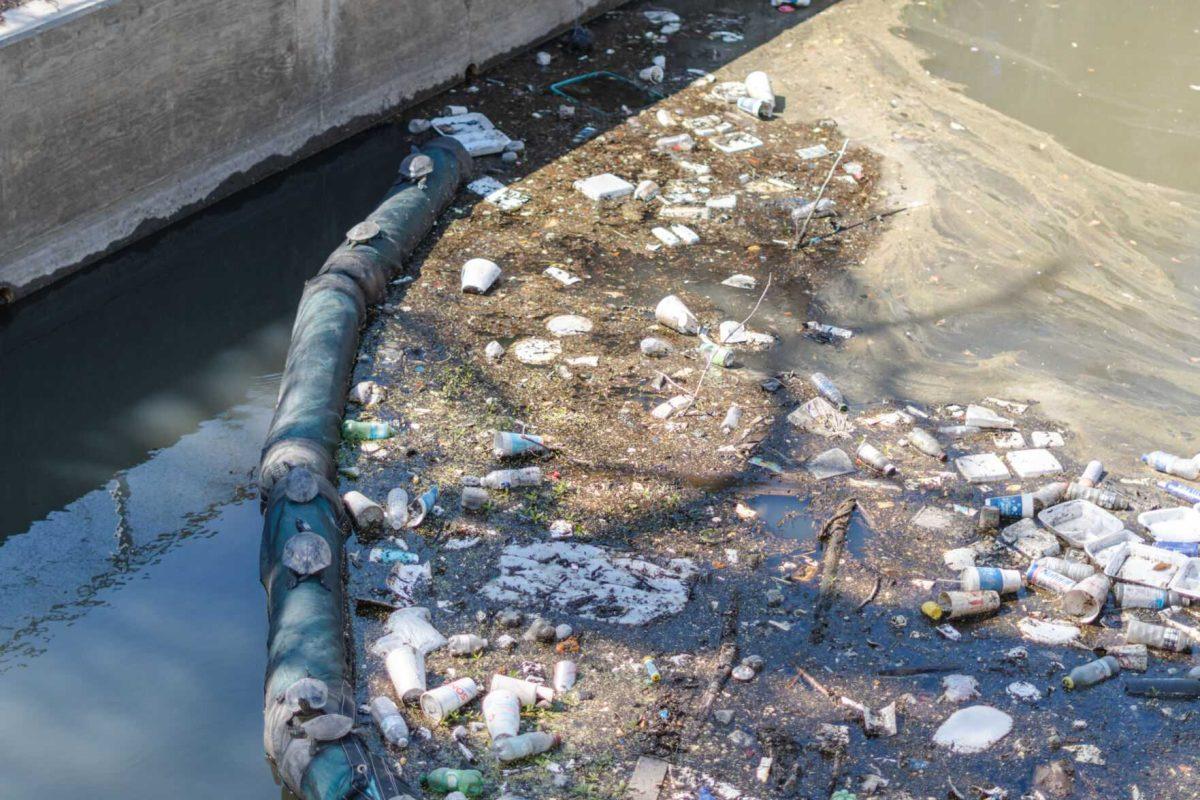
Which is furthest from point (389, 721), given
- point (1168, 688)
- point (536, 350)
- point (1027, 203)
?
point (1027, 203)

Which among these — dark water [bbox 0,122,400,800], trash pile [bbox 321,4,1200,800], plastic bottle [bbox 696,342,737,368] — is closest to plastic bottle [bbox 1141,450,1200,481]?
trash pile [bbox 321,4,1200,800]

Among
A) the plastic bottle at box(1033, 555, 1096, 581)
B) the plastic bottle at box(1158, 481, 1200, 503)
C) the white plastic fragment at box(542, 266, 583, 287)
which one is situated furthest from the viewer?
the white plastic fragment at box(542, 266, 583, 287)

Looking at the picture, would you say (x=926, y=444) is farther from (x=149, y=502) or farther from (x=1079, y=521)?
(x=149, y=502)

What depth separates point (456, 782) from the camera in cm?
361

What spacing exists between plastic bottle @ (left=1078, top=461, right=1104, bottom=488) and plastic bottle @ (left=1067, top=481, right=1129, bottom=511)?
9 centimetres

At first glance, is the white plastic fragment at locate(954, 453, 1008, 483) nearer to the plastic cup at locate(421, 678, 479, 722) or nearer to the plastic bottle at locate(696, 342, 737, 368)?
the plastic bottle at locate(696, 342, 737, 368)

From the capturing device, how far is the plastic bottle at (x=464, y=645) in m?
4.10

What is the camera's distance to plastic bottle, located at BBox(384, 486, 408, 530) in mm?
4648

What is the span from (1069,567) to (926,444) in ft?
2.81

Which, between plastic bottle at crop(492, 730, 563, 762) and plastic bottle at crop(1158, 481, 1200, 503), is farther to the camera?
plastic bottle at crop(1158, 481, 1200, 503)

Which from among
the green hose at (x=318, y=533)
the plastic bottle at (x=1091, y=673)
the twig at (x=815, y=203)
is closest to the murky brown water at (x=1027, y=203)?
the twig at (x=815, y=203)

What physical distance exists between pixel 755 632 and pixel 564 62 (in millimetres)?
5796

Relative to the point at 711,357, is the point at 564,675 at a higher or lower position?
lower

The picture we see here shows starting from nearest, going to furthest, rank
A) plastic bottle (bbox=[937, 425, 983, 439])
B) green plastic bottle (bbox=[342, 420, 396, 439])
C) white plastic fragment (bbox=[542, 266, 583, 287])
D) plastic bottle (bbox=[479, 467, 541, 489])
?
plastic bottle (bbox=[479, 467, 541, 489])
green plastic bottle (bbox=[342, 420, 396, 439])
plastic bottle (bbox=[937, 425, 983, 439])
white plastic fragment (bbox=[542, 266, 583, 287])
